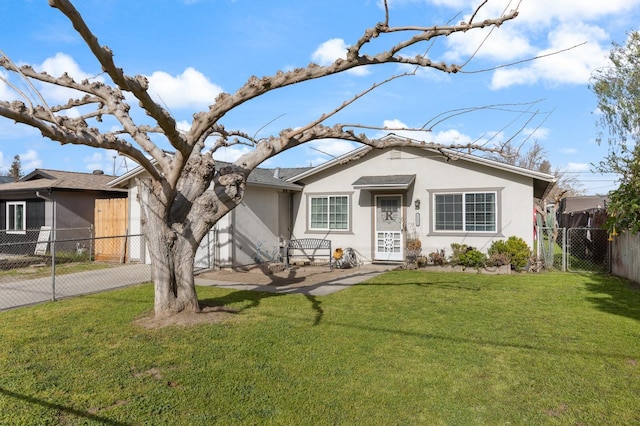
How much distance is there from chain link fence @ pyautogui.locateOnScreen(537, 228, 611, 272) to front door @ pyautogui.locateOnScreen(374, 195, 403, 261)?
14.5 feet

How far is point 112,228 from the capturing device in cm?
1488

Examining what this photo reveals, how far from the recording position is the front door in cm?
1408

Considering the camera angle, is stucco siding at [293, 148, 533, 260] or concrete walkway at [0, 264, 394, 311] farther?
stucco siding at [293, 148, 533, 260]

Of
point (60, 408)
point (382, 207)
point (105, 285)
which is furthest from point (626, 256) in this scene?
point (105, 285)

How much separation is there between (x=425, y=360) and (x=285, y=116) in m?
4.18

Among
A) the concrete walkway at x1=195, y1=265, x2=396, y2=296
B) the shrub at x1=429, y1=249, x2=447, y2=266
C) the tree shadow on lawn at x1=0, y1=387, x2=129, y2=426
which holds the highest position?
the shrub at x1=429, y1=249, x2=447, y2=266

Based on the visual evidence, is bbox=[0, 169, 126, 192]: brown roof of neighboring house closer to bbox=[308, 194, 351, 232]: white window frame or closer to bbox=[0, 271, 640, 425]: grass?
bbox=[308, 194, 351, 232]: white window frame

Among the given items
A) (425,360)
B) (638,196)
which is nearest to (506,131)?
(425,360)

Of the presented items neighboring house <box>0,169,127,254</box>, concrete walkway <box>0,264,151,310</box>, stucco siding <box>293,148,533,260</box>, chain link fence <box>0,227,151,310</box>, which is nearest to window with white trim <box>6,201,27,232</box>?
neighboring house <box>0,169,127,254</box>

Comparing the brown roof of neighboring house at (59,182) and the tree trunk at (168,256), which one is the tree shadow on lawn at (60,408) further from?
the brown roof of neighboring house at (59,182)

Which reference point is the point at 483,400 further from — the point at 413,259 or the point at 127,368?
the point at 413,259

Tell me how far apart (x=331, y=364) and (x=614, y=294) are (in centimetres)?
746

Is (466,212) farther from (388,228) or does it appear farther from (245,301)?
(245,301)

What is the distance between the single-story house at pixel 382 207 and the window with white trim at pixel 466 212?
3 centimetres
